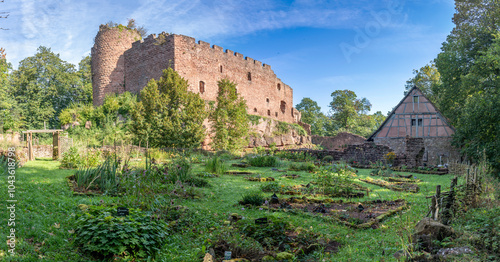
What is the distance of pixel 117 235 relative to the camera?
364 cm

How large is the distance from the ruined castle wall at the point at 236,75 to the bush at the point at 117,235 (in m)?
21.9

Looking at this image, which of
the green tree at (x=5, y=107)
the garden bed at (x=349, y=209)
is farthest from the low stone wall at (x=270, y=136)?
the garden bed at (x=349, y=209)

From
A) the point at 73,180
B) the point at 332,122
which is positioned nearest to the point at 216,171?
the point at 73,180

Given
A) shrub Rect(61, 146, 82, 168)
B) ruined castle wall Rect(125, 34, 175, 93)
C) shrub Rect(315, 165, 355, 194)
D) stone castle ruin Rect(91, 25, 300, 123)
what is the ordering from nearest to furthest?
1. shrub Rect(315, 165, 355, 194)
2. shrub Rect(61, 146, 82, 168)
3. ruined castle wall Rect(125, 34, 175, 93)
4. stone castle ruin Rect(91, 25, 300, 123)

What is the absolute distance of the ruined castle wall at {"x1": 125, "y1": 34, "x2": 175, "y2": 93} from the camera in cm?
2505

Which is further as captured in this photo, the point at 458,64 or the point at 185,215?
the point at 458,64

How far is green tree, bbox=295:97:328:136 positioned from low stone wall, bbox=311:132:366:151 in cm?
978

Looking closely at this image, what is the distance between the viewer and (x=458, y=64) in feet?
69.1

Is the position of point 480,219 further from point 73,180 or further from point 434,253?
point 73,180

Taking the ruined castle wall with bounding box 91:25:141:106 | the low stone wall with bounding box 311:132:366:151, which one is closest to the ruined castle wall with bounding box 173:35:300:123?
the low stone wall with bounding box 311:132:366:151

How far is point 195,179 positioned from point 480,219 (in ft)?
21.0

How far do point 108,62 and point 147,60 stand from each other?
3691 mm

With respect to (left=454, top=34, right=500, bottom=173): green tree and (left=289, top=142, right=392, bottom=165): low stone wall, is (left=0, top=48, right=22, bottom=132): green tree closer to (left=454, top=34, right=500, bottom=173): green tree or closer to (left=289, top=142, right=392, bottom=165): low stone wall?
(left=289, top=142, right=392, bottom=165): low stone wall

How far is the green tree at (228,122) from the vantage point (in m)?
22.3
